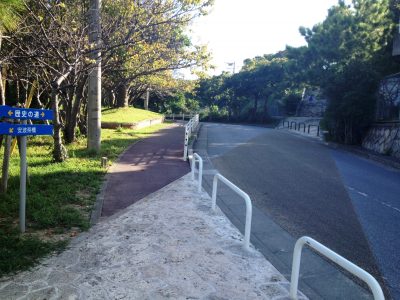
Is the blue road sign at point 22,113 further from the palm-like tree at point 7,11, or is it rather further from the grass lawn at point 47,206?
the grass lawn at point 47,206

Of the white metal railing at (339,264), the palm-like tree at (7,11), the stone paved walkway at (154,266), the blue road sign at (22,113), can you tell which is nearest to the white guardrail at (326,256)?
the white metal railing at (339,264)

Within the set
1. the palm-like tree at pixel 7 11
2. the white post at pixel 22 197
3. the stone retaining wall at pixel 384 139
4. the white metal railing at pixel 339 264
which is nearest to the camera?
the white metal railing at pixel 339 264

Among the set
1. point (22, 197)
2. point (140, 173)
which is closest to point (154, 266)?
point (22, 197)

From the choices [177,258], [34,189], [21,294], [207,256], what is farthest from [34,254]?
[34,189]

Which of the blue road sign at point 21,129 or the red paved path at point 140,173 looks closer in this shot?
the blue road sign at point 21,129

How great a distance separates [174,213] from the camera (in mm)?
6957

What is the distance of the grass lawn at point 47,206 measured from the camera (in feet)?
16.5

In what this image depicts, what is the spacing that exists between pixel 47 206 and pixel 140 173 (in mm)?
3857

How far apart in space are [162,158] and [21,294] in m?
9.32

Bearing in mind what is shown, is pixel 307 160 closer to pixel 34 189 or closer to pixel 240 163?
pixel 240 163

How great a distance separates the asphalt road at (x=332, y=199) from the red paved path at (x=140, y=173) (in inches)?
61.5

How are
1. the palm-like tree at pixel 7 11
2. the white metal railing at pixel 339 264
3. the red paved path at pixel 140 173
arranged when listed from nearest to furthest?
the white metal railing at pixel 339 264
the palm-like tree at pixel 7 11
the red paved path at pixel 140 173

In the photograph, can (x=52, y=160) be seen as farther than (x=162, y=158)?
No

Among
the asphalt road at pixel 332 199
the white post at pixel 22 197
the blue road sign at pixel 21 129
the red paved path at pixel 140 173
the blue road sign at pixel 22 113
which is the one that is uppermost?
the blue road sign at pixel 22 113
